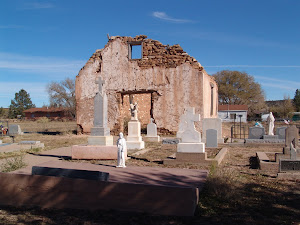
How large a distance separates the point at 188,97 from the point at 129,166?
1266cm

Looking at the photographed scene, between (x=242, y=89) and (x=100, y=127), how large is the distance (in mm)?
57551

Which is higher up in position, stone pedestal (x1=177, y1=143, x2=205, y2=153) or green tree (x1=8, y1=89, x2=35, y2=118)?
green tree (x1=8, y1=89, x2=35, y2=118)

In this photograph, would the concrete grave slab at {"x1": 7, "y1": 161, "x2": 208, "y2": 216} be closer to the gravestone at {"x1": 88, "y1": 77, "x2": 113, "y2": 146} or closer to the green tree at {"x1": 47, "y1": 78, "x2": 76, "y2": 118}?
the gravestone at {"x1": 88, "y1": 77, "x2": 113, "y2": 146}

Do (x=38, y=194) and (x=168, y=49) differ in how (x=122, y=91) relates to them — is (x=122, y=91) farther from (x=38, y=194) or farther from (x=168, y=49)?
(x=38, y=194)

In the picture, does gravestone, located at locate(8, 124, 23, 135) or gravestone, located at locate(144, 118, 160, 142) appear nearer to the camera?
gravestone, located at locate(144, 118, 160, 142)

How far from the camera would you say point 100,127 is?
39.3 feet

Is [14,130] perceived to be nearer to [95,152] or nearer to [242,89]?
[95,152]

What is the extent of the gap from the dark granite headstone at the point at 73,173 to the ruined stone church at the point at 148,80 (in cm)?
1619

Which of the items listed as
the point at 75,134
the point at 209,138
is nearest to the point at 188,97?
the point at 209,138

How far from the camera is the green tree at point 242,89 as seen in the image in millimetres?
63062

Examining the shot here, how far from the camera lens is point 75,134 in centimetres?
2430

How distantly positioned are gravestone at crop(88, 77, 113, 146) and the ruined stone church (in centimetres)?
1035

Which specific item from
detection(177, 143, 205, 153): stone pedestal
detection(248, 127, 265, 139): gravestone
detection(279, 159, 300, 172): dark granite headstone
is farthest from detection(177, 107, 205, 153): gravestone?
detection(248, 127, 265, 139): gravestone

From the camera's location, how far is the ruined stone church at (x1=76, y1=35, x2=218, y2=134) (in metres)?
21.8
